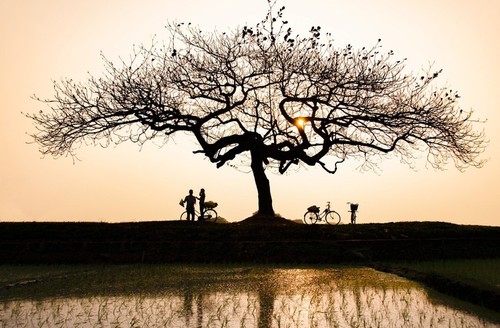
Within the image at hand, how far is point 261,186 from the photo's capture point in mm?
30578

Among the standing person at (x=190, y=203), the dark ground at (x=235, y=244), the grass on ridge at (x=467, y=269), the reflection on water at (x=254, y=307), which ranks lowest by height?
the reflection on water at (x=254, y=307)

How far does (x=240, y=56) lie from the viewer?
30281mm

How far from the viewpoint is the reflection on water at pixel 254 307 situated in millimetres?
11234

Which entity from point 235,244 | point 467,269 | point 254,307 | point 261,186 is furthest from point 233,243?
point 254,307

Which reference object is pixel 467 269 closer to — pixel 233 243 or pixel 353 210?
pixel 233 243

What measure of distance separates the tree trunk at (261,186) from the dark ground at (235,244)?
140 inches

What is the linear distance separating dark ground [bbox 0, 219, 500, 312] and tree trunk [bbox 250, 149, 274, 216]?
3.55 metres

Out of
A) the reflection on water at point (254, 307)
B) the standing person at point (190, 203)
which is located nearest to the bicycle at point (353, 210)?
the standing person at point (190, 203)

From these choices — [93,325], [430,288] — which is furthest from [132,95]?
[93,325]

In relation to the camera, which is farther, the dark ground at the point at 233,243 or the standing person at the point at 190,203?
the standing person at the point at 190,203

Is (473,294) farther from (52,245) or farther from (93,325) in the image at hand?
(52,245)

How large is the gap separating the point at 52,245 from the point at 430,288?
14.2m

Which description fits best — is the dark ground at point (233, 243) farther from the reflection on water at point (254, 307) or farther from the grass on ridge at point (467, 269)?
the reflection on water at point (254, 307)

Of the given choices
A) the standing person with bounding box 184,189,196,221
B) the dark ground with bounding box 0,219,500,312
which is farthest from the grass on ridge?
the standing person with bounding box 184,189,196,221
